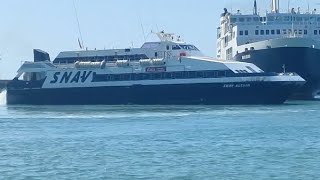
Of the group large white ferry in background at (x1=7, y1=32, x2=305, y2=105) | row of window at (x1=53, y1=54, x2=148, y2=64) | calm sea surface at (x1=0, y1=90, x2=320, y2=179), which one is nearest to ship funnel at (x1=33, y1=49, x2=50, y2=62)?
large white ferry in background at (x1=7, y1=32, x2=305, y2=105)

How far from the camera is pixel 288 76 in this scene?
66.0 metres

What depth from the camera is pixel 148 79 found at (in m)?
69.2

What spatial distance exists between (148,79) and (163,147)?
37.2 m

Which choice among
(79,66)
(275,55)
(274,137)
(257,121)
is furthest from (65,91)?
(274,137)

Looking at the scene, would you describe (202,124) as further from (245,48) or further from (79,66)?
(245,48)

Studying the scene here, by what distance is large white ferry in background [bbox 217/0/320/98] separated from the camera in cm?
7431

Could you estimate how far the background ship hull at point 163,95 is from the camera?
6569 cm

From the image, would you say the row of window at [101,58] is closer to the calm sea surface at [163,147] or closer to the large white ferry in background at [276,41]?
the large white ferry in background at [276,41]

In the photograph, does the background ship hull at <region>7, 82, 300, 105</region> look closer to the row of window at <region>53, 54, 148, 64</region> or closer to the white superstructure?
the row of window at <region>53, 54, 148, 64</region>

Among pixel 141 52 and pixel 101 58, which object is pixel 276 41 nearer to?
pixel 141 52

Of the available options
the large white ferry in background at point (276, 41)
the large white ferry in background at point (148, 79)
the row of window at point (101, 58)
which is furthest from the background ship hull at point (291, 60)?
the row of window at point (101, 58)

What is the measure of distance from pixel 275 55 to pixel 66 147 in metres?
44.6

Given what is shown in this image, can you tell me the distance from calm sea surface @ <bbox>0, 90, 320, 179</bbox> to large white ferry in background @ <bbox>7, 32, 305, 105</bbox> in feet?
49.3

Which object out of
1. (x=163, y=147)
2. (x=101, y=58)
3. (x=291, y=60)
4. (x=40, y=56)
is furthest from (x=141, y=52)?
(x=163, y=147)
